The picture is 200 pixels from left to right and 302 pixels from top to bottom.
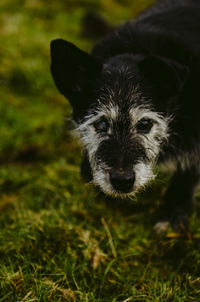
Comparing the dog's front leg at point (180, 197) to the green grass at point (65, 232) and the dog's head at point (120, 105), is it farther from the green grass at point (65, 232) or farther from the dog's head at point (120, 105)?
the dog's head at point (120, 105)

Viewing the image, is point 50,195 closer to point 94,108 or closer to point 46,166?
point 46,166

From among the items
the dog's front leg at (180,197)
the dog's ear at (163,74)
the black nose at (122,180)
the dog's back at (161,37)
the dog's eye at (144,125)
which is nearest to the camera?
the black nose at (122,180)

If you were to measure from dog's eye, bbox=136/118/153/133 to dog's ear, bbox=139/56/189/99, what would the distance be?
0.90ft

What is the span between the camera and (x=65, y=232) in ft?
12.3

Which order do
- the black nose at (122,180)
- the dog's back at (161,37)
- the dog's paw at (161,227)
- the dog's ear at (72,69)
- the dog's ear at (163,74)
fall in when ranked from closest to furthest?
the black nose at (122,180) < the dog's ear at (163,74) < the dog's ear at (72,69) < the dog's back at (161,37) < the dog's paw at (161,227)

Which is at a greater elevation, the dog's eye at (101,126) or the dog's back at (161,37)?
the dog's back at (161,37)

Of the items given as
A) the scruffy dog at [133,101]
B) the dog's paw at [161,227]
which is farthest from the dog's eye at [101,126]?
the dog's paw at [161,227]

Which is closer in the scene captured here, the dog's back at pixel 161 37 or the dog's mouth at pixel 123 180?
the dog's mouth at pixel 123 180

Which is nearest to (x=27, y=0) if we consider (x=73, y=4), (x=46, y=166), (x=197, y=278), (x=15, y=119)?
(x=73, y=4)

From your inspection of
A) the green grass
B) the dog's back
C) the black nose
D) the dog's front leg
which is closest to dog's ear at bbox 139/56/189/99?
the dog's back

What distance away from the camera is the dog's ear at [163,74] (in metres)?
3.18

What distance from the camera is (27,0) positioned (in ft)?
34.3

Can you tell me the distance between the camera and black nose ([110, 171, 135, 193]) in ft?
10.1

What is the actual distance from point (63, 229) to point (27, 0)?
28.6 ft
